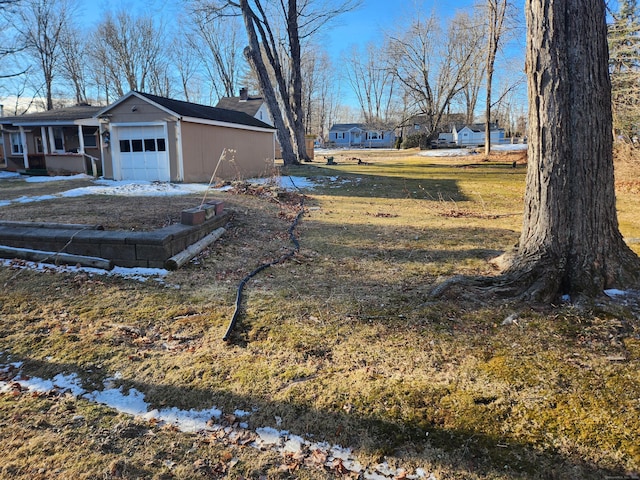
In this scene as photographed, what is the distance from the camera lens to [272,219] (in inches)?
321

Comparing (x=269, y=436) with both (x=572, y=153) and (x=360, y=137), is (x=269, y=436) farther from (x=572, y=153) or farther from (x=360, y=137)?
(x=360, y=137)

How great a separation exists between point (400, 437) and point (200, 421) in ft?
3.57

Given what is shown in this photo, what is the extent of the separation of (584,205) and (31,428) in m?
4.13

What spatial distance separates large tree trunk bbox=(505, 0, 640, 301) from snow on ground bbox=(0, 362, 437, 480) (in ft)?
7.70

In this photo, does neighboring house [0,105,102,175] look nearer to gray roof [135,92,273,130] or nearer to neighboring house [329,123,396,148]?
gray roof [135,92,273,130]

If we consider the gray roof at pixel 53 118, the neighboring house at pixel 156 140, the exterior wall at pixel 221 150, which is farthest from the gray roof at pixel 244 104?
the neighboring house at pixel 156 140

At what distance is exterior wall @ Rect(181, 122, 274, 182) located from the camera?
49.9 ft

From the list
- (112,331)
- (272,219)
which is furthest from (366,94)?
(112,331)

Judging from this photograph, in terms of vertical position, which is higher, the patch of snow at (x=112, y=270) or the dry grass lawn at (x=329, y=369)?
the patch of snow at (x=112, y=270)

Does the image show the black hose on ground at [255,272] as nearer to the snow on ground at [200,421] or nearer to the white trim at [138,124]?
the snow on ground at [200,421]

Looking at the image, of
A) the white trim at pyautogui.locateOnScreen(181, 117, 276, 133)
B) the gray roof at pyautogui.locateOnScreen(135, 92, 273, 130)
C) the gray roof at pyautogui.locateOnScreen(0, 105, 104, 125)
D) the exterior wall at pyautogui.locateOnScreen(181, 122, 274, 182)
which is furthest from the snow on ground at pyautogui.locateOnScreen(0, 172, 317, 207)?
the gray roof at pyautogui.locateOnScreen(0, 105, 104, 125)

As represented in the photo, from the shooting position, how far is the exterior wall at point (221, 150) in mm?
15203

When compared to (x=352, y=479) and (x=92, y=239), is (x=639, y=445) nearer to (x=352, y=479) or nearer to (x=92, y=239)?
(x=352, y=479)

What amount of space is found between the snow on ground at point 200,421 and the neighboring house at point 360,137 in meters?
67.9
